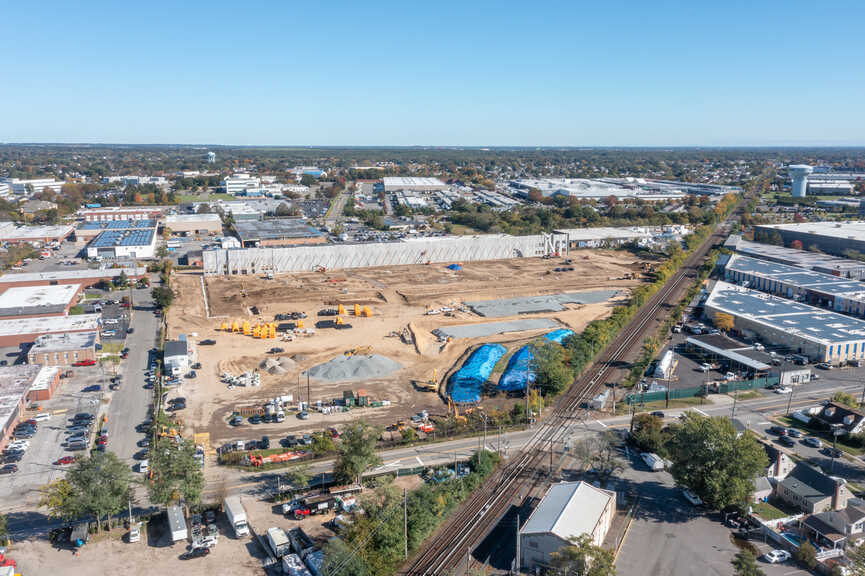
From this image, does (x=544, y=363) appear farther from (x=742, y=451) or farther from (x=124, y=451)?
(x=124, y=451)

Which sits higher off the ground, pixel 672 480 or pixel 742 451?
pixel 742 451

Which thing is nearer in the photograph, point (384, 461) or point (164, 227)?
point (384, 461)

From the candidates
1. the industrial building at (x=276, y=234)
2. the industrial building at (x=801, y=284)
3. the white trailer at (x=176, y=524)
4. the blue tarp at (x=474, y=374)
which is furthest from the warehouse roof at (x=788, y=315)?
the industrial building at (x=276, y=234)

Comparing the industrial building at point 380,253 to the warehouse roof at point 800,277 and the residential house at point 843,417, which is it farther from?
the residential house at point 843,417

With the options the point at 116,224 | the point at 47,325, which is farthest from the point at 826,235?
the point at 116,224

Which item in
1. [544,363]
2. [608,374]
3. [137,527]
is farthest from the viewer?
[608,374]

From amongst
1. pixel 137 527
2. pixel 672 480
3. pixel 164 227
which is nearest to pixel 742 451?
pixel 672 480

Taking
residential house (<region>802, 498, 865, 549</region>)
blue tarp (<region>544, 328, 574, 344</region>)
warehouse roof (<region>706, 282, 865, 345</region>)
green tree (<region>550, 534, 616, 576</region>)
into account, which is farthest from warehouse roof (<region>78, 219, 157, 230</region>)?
residential house (<region>802, 498, 865, 549</region>)

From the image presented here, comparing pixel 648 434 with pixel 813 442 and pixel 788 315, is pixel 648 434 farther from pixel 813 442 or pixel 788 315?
pixel 788 315
